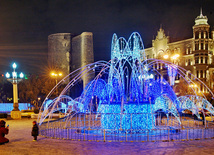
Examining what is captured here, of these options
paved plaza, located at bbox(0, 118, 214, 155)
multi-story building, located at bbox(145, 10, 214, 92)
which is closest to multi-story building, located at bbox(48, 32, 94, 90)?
multi-story building, located at bbox(145, 10, 214, 92)

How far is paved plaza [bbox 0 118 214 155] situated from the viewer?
377 inches

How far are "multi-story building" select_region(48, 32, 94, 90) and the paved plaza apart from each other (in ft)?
136

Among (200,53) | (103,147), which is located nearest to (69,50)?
(200,53)

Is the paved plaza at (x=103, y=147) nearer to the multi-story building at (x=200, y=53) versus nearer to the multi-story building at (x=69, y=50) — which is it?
the multi-story building at (x=200, y=53)

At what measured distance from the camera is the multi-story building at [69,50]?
53000 millimetres

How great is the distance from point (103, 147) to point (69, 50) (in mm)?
48913

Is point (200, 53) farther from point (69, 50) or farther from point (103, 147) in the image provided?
point (103, 147)

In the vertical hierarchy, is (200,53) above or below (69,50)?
below

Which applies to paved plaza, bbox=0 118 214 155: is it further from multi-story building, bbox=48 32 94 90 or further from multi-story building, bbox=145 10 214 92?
multi-story building, bbox=48 32 94 90

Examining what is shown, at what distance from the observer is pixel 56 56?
57750 mm

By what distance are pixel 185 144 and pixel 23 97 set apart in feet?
120

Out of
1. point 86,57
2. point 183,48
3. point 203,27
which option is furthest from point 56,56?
point 203,27

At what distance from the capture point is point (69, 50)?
57.8m

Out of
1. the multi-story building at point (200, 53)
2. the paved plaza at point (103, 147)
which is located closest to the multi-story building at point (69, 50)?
the multi-story building at point (200, 53)
